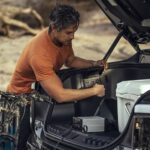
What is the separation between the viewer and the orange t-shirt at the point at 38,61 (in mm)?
5062

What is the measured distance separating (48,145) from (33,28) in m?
12.7

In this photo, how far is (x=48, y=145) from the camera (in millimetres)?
4637

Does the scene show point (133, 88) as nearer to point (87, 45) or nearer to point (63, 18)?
point (63, 18)

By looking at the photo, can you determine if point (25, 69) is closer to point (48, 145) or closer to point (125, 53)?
point (48, 145)

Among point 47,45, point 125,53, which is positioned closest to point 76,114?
point 47,45

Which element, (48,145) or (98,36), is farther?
(98,36)

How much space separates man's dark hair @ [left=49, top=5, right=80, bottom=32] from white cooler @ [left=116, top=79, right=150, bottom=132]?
30.9 inches

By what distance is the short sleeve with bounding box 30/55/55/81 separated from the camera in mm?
5020

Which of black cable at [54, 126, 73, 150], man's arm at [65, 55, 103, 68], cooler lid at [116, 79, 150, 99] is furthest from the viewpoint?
man's arm at [65, 55, 103, 68]

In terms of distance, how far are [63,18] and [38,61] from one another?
397mm

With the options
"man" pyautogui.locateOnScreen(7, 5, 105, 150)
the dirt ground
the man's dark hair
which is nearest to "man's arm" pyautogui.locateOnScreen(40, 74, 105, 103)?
"man" pyautogui.locateOnScreen(7, 5, 105, 150)

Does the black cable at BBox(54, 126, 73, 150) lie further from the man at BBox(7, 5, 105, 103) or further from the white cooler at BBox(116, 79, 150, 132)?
the white cooler at BBox(116, 79, 150, 132)

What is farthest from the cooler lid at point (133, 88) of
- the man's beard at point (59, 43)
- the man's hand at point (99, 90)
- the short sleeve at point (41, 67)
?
the man's beard at point (59, 43)

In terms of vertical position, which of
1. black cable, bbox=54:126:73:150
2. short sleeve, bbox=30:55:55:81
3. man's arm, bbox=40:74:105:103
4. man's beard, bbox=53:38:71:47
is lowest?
black cable, bbox=54:126:73:150
